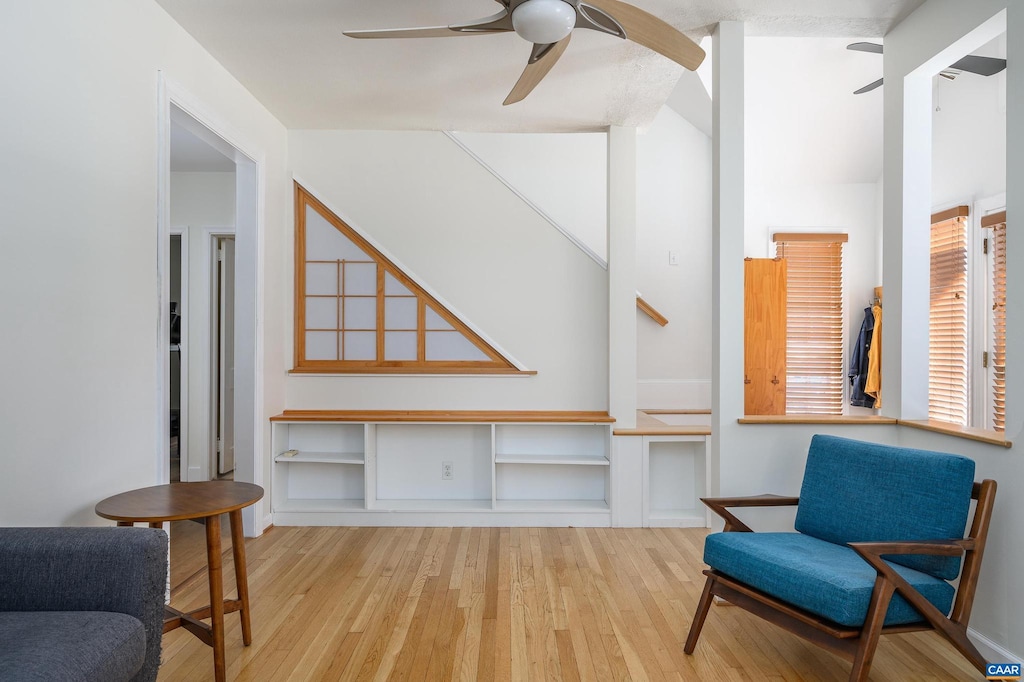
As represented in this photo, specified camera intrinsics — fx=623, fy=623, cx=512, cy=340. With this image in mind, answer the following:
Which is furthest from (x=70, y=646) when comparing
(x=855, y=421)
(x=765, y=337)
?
(x=765, y=337)

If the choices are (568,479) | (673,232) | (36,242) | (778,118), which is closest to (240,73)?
(36,242)

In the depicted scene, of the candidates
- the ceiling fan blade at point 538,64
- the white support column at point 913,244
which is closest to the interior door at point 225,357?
the ceiling fan blade at point 538,64

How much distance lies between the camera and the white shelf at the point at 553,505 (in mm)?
3971

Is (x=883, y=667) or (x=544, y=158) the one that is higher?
(x=544, y=158)

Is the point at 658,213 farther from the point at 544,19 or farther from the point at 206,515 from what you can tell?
the point at 206,515

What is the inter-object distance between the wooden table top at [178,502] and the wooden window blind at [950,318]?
452 centimetres

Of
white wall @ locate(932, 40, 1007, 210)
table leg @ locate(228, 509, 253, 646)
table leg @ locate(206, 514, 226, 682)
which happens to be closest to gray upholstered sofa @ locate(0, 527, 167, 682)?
table leg @ locate(206, 514, 226, 682)

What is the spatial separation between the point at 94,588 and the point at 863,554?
2.15 m

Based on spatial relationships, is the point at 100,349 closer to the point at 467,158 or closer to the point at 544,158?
the point at 467,158

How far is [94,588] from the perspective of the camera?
160 centimetres

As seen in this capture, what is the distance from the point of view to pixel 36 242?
1945 millimetres

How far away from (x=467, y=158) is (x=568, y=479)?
2.27 metres

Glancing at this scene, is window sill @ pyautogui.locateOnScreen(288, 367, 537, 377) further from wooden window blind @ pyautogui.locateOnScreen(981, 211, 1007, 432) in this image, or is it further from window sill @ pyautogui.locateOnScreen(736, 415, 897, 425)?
wooden window blind @ pyautogui.locateOnScreen(981, 211, 1007, 432)

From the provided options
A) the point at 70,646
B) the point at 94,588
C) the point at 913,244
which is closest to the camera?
the point at 70,646
